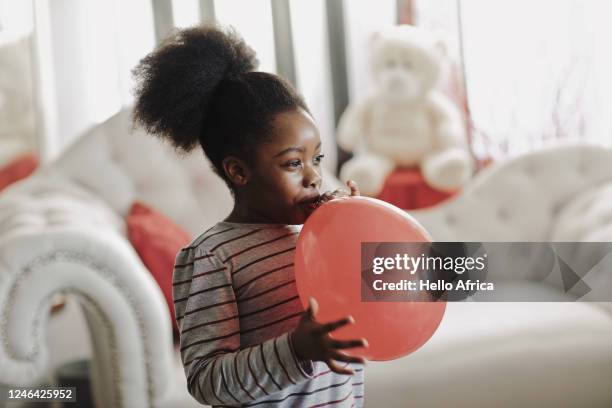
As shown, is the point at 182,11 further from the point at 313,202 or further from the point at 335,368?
the point at 335,368

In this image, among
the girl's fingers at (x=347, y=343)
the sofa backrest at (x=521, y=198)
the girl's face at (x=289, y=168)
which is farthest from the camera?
the sofa backrest at (x=521, y=198)

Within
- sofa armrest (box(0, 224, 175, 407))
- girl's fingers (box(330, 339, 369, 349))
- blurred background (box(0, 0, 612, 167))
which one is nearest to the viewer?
girl's fingers (box(330, 339, 369, 349))

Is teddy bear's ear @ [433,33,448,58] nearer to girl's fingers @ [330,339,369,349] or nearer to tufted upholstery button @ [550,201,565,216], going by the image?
tufted upholstery button @ [550,201,565,216]

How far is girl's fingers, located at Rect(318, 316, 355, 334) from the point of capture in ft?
1.56

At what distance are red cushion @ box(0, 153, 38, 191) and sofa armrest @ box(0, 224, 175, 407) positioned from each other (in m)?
0.71

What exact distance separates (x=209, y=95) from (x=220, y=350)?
235 millimetres

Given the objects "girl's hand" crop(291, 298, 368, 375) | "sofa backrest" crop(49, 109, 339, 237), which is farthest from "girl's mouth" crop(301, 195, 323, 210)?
"sofa backrest" crop(49, 109, 339, 237)

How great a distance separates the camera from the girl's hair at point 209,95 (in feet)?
2.03

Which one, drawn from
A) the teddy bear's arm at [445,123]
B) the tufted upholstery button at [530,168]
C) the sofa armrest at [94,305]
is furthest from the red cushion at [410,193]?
the sofa armrest at [94,305]

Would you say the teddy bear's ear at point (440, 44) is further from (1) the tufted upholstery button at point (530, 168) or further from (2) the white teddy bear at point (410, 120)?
(1) the tufted upholstery button at point (530, 168)

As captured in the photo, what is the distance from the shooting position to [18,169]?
171 centimetres

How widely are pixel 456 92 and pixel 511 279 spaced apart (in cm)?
63

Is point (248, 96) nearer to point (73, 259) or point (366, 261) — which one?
point (366, 261)

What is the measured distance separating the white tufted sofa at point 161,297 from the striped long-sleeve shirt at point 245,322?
43 cm
